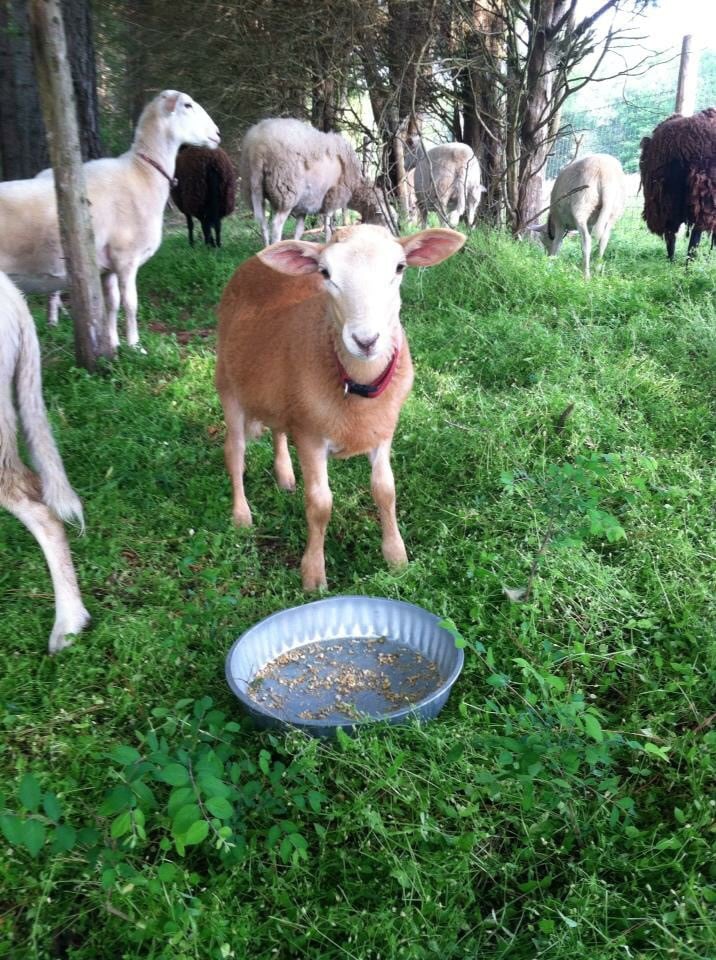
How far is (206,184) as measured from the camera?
30.1 ft

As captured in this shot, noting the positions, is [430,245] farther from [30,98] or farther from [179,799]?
[30,98]

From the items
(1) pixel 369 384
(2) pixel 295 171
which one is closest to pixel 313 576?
(1) pixel 369 384

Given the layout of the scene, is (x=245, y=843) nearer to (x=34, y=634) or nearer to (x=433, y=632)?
(x=433, y=632)

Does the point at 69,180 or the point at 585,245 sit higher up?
the point at 69,180

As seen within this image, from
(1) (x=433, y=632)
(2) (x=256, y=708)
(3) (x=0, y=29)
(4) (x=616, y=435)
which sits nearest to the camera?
(2) (x=256, y=708)

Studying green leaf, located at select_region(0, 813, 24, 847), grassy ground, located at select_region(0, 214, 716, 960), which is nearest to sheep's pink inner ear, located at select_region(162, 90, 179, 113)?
grassy ground, located at select_region(0, 214, 716, 960)

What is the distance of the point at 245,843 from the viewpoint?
1743 millimetres

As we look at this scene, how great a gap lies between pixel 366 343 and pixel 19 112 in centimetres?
647

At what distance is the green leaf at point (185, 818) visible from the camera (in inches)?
57.9

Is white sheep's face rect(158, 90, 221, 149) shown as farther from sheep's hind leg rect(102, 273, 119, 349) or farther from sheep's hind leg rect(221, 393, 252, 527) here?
sheep's hind leg rect(221, 393, 252, 527)

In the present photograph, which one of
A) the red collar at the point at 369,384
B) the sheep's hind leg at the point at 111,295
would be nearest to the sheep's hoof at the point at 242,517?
the red collar at the point at 369,384

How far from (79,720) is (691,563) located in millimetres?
2159

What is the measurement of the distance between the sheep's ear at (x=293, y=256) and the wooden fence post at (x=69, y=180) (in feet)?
7.80

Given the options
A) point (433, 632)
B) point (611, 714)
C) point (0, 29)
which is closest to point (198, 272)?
point (0, 29)
